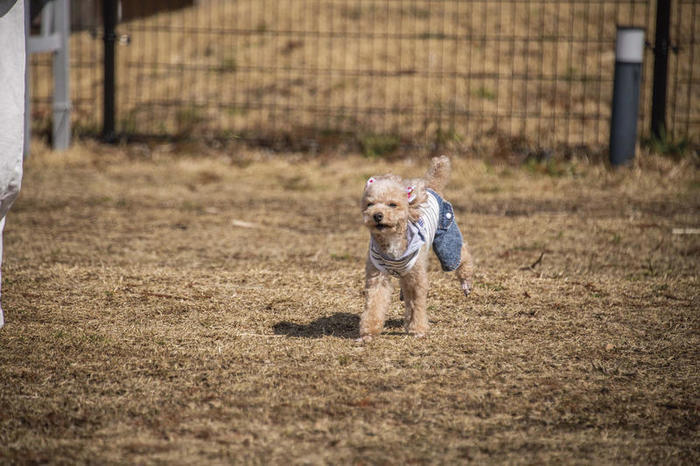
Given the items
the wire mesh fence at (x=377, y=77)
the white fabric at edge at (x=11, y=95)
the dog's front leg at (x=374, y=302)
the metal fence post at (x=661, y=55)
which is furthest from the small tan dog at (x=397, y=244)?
the wire mesh fence at (x=377, y=77)

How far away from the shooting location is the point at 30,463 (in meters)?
2.58


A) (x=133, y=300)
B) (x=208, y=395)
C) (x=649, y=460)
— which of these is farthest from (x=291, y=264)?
(x=649, y=460)

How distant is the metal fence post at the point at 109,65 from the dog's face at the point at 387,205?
6319 mm

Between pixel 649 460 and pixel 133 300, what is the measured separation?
8.98ft

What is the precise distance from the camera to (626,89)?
7.89m

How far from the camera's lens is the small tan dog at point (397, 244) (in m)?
3.58

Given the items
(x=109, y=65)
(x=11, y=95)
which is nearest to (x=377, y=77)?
(x=109, y=65)

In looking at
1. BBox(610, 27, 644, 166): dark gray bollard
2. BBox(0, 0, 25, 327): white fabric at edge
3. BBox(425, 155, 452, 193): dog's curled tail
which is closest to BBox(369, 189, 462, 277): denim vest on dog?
BBox(425, 155, 452, 193): dog's curled tail

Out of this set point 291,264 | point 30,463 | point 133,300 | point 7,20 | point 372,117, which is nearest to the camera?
point 30,463

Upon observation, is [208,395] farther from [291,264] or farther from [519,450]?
[291,264]

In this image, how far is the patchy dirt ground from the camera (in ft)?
9.16

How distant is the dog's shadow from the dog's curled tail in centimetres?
71

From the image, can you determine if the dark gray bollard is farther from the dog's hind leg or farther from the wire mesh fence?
the dog's hind leg

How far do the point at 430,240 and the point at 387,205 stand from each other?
390 mm
